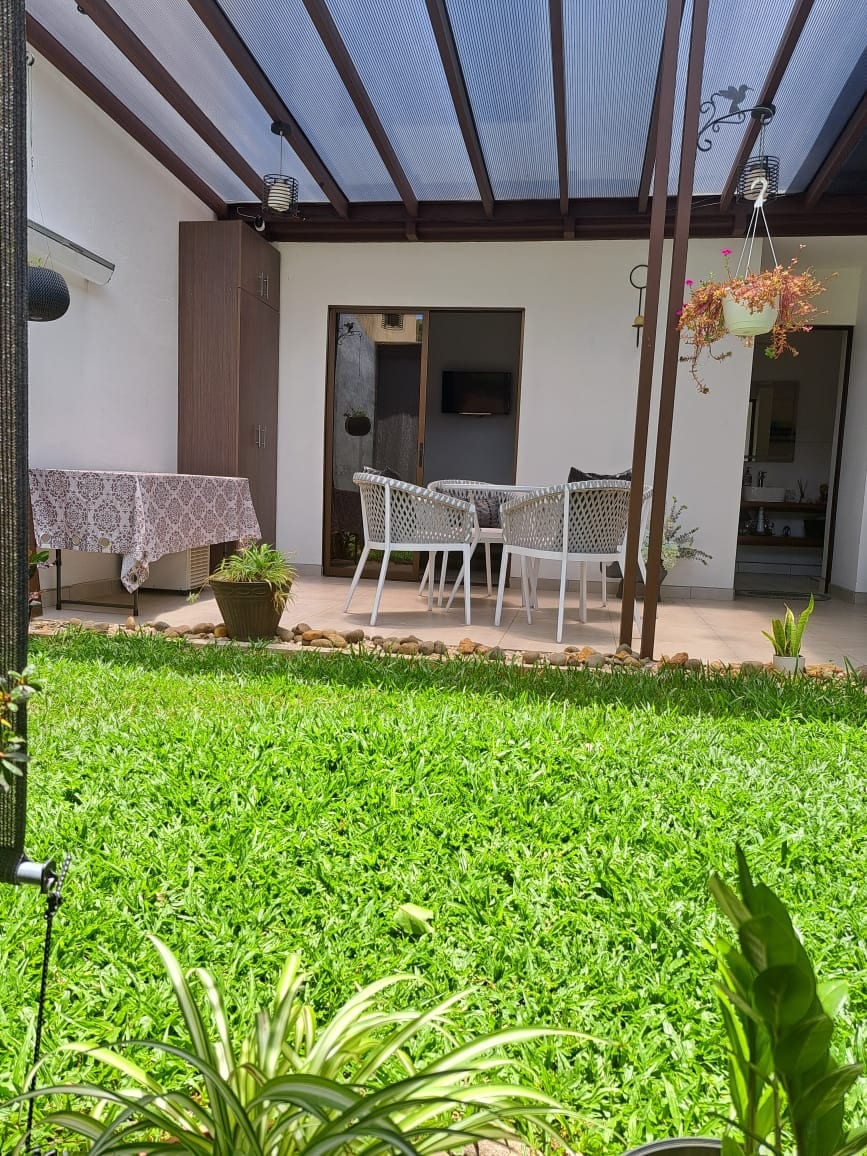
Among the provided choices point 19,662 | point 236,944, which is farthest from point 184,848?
point 19,662

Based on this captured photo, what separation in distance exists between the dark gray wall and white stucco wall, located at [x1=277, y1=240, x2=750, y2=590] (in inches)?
106

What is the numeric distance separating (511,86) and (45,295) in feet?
10.2

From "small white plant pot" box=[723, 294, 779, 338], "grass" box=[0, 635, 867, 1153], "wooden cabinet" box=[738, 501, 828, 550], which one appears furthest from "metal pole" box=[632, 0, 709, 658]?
"wooden cabinet" box=[738, 501, 828, 550]

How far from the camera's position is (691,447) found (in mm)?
7066

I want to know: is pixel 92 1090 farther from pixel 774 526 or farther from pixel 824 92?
pixel 774 526

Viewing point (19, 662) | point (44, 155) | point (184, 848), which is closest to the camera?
point (19, 662)

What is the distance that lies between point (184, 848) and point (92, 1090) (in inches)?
37.2

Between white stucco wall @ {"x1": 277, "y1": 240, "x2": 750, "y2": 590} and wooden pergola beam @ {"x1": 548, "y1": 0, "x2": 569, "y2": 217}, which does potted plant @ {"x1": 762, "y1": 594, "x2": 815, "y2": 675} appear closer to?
wooden pergola beam @ {"x1": 548, "y1": 0, "x2": 569, "y2": 217}

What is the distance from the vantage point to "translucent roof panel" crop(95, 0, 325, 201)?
4715 mm

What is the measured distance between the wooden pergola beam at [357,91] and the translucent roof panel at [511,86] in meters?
0.64

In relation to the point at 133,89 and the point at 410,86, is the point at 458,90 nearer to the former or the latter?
the point at 410,86

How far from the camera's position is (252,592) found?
3875 millimetres

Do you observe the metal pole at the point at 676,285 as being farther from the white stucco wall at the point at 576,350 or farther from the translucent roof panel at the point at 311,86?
the white stucco wall at the point at 576,350

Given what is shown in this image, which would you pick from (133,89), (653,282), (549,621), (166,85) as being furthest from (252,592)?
(133,89)
